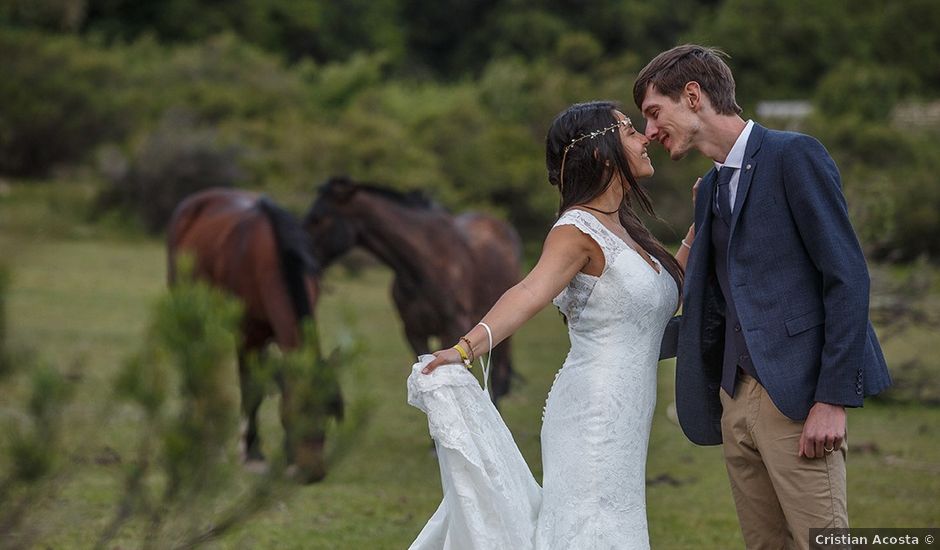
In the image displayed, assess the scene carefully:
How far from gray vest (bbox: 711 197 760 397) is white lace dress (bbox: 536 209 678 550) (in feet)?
0.74

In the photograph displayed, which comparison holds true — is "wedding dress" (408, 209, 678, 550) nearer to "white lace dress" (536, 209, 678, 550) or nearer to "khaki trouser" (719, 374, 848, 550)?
"white lace dress" (536, 209, 678, 550)

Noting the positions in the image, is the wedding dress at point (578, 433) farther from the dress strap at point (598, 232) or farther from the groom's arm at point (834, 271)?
the groom's arm at point (834, 271)

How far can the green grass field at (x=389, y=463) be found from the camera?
264cm

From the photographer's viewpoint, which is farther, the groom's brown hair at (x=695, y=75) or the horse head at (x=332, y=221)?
the horse head at (x=332, y=221)

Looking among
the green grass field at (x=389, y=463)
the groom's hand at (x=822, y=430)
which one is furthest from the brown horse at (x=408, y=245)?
the groom's hand at (x=822, y=430)

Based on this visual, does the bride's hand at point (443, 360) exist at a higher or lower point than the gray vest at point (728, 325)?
lower

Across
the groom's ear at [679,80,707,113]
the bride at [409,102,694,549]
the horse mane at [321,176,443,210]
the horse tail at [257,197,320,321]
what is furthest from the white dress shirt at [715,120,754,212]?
the horse mane at [321,176,443,210]

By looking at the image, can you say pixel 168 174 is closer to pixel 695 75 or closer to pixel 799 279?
A: pixel 695 75

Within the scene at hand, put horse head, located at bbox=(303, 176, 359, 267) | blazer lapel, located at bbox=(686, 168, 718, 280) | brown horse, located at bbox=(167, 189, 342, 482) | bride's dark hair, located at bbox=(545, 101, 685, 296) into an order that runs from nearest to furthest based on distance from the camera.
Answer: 1. blazer lapel, located at bbox=(686, 168, 718, 280)
2. bride's dark hair, located at bbox=(545, 101, 685, 296)
3. brown horse, located at bbox=(167, 189, 342, 482)
4. horse head, located at bbox=(303, 176, 359, 267)

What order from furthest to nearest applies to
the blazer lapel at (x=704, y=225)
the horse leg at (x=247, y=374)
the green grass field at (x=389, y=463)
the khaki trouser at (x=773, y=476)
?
1. the horse leg at (x=247, y=374)
2. the blazer lapel at (x=704, y=225)
3. the khaki trouser at (x=773, y=476)
4. the green grass field at (x=389, y=463)

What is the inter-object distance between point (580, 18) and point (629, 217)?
38223 mm

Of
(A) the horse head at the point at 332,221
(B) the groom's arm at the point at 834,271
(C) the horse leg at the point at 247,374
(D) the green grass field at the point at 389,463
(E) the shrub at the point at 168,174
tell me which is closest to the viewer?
(D) the green grass field at the point at 389,463

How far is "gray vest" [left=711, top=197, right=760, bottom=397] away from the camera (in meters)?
3.56

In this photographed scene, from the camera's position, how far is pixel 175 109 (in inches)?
981
